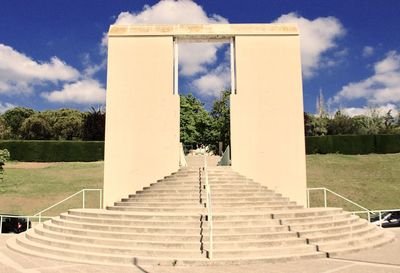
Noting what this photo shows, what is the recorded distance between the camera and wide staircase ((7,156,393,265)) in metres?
7.71

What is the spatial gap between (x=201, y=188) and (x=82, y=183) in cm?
1767

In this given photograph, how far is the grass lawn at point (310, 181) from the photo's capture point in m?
22.0

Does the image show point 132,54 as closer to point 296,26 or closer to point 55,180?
point 296,26

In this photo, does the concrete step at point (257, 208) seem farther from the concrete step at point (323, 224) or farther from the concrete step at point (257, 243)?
the concrete step at point (257, 243)

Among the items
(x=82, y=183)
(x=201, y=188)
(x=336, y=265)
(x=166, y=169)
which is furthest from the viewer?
(x=82, y=183)

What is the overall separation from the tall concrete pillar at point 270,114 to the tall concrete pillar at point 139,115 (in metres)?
2.51

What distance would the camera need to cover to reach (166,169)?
43.7 feet

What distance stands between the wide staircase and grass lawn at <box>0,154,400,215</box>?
11672 mm

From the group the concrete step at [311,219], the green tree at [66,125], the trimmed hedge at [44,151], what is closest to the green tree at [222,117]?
the trimmed hedge at [44,151]

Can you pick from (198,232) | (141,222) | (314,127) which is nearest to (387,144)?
(314,127)

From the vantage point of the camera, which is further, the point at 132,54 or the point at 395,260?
the point at 132,54

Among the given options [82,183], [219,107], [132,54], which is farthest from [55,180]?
[132,54]

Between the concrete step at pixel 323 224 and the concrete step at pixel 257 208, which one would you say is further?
the concrete step at pixel 257 208

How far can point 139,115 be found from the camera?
13555 mm
